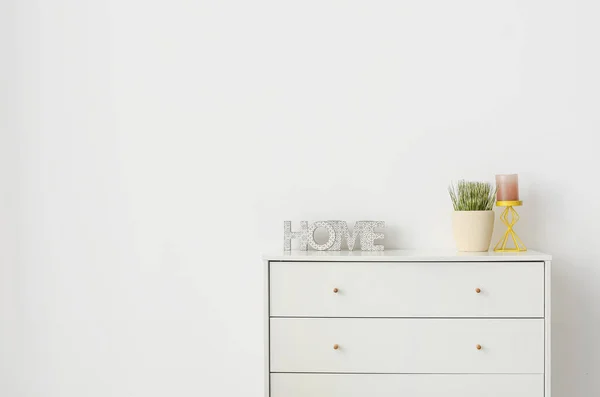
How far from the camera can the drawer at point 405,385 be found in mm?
2125

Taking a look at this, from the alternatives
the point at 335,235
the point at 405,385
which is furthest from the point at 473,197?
the point at 405,385

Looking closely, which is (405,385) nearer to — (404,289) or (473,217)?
(404,289)

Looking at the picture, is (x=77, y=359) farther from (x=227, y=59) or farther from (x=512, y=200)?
(x=512, y=200)

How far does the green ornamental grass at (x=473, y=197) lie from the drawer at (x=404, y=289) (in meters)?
0.28

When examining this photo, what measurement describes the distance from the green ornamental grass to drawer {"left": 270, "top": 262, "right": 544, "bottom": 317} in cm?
28

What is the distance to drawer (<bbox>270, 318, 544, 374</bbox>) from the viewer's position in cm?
212

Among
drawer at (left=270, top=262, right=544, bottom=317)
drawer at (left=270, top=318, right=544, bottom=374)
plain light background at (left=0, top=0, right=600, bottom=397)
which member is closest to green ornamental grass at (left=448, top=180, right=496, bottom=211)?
plain light background at (left=0, top=0, right=600, bottom=397)

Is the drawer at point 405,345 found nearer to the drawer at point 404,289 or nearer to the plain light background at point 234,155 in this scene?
the drawer at point 404,289

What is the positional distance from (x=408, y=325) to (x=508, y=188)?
665 millimetres

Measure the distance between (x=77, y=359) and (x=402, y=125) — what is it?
1.68 metres

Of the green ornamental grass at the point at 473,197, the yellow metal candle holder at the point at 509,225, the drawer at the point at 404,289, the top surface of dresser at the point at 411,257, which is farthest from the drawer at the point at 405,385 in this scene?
the green ornamental grass at the point at 473,197

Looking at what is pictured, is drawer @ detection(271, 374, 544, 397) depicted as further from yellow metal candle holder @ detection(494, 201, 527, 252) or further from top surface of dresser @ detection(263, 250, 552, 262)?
yellow metal candle holder @ detection(494, 201, 527, 252)

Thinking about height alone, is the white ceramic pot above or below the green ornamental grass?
below

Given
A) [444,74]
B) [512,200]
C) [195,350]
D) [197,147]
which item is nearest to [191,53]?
[197,147]
